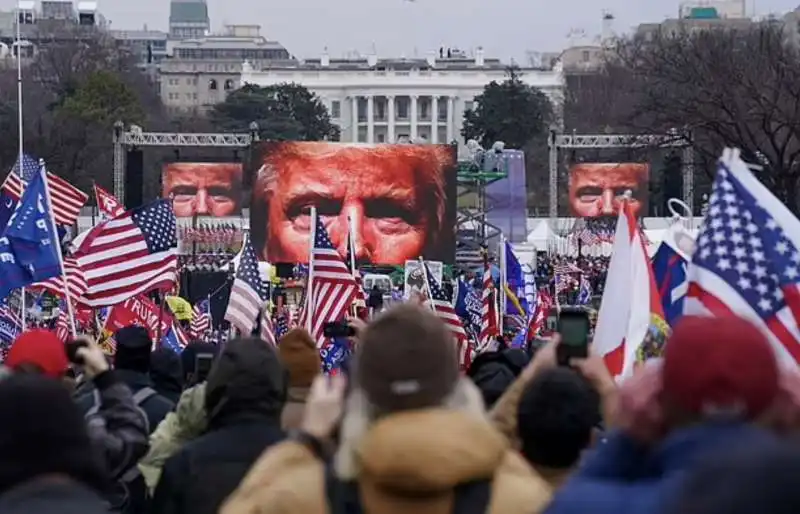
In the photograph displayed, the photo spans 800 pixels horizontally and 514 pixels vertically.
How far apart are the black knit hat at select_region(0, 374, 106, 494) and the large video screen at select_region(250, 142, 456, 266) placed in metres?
47.1

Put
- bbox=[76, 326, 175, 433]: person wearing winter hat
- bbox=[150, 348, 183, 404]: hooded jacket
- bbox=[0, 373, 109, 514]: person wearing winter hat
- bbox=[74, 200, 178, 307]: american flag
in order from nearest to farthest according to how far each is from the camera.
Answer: bbox=[0, 373, 109, 514]: person wearing winter hat < bbox=[76, 326, 175, 433]: person wearing winter hat < bbox=[150, 348, 183, 404]: hooded jacket < bbox=[74, 200, 178, 307]: american flag

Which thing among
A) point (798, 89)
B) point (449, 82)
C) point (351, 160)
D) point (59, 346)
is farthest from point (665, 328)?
point (449, 82)

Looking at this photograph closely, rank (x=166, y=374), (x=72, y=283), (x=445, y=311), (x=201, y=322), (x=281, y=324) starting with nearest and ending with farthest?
1. (x=166, y=374)
2. (x=445, y=311)
3. (x=72, y=283)
4. (x=201, y=322)
5. (x=281, y=324)

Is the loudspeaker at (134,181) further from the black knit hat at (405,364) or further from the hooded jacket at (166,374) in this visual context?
the black knit hat at (405,364)

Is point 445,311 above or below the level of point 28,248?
below

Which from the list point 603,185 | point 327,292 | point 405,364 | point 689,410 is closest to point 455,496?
point 405,364

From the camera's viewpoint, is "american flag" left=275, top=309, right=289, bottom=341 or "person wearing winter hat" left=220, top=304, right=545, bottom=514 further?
"american flag" left=275, top=309, right=289, bottom=341

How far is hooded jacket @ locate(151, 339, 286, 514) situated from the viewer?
481 centimetres

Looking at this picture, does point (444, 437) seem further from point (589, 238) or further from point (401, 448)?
point (589, 238)

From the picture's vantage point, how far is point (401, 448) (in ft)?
11.1

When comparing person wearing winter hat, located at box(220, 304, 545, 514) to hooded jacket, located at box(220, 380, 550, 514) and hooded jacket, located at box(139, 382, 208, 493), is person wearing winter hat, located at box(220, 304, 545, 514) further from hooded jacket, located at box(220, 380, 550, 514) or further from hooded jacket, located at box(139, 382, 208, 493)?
hooded jacket, located at box(139, 382, 208, 493)

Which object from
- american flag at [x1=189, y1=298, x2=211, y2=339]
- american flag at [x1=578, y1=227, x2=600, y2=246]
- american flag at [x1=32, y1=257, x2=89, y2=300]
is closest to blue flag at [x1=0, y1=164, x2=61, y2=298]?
american flag at [x1=32, y1=257, x2=89, y2=300]

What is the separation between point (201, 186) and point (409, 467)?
187ft

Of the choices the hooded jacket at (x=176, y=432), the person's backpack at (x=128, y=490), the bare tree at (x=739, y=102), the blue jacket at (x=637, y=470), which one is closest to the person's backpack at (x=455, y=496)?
the blue jacket at (x=637, y=470)
